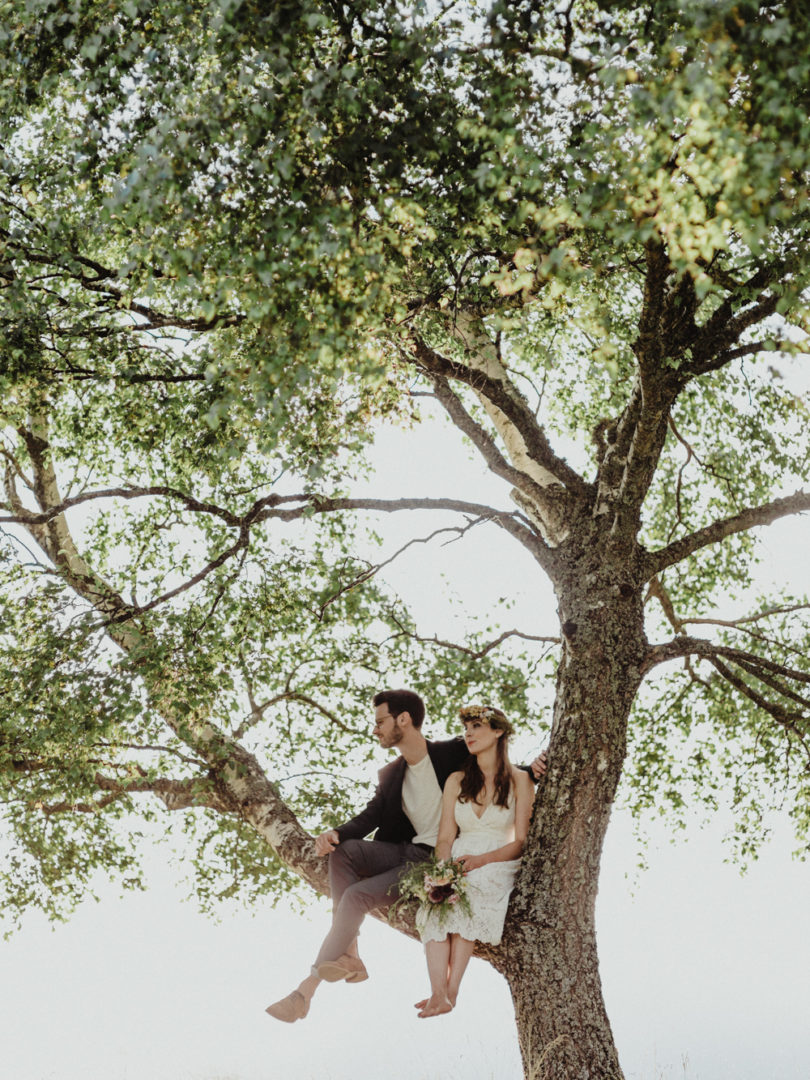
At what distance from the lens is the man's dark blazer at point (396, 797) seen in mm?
7996

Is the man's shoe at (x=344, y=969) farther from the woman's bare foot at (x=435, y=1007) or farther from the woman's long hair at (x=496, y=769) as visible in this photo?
the woman's long hair at (x=496, y=769)

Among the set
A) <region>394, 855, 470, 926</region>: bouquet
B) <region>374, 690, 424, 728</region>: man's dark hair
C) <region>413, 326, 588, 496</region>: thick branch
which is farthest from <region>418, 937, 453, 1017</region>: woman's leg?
<region>413, 326, 588, 496</region>: thick branch

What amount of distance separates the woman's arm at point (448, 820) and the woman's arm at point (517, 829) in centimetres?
14

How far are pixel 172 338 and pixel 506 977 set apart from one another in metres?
6.30

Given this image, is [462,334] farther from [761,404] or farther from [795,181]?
[761,404]

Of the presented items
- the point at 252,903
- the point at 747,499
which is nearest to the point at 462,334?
the point at 747,499

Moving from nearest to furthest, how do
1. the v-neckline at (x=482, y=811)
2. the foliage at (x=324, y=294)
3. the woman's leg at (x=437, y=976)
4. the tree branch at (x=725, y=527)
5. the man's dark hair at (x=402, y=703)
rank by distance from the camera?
Result: the foliage at (x=324, y=294) < the woman's leg at (x=437, y=976) < the v-neckline at (x=482, y=811) < the man's dark hair at (x=402, y=703) < the tree branch at (x=725, y=527)

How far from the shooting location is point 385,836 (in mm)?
8023

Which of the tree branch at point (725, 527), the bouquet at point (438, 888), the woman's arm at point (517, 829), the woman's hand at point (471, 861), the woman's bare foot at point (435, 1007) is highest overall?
the tree branch at point (725, 527)

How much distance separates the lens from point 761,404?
1287cm

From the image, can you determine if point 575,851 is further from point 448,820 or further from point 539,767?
point 448,820

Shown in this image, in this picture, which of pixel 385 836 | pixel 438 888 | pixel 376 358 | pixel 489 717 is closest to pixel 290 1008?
pixel 438 888

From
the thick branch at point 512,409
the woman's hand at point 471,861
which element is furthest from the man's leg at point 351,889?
the thick branch at point 512,409

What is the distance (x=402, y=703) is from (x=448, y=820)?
3.46 ft
